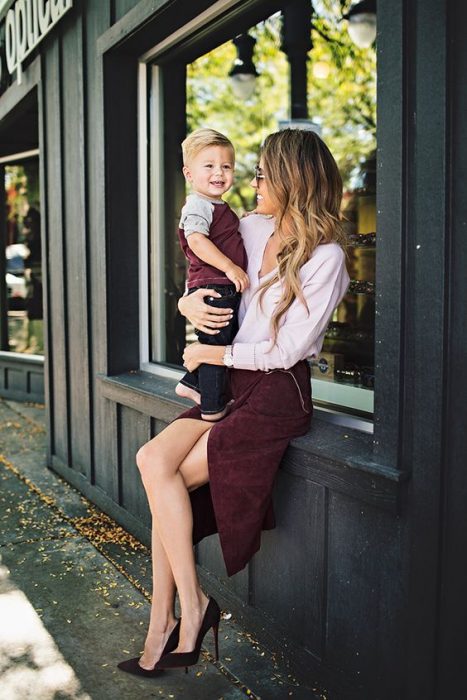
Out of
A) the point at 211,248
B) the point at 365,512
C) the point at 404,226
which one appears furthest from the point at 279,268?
the point at 365,512

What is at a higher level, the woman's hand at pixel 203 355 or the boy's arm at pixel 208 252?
the boy's arm at pixel 208 252

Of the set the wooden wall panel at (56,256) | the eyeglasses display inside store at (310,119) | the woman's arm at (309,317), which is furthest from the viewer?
the wooden wall panel at (56,256)

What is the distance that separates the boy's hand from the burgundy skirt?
0.30m

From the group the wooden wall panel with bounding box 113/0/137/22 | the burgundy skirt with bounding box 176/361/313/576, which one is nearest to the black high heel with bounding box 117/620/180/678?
the burgundy skirt with bounding box 176/361/313/576

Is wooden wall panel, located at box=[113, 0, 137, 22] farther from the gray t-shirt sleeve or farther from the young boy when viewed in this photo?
the gray t-shirt sleeve

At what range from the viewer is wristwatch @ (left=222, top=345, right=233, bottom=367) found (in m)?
2.47

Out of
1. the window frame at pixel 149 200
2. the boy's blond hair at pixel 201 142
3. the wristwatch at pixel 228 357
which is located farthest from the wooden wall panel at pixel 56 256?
the wristwatch at pixel 228 357

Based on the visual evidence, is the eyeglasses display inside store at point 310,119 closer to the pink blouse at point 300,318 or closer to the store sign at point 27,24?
the pink blouse at point 300,318

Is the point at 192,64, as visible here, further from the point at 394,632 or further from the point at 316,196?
the point at 394,632

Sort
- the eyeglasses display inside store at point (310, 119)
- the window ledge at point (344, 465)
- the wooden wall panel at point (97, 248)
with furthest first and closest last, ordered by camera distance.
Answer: the wooden wall panel at point (97, 248), the eyeglasses display inside store at point (310, 119), the window ledge at point (344, 465)

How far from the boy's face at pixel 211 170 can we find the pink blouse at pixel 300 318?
0.37 m

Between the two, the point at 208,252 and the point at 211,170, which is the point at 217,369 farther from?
the point at 211,170

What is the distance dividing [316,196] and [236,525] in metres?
1.12

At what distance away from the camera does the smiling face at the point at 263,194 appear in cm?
248
